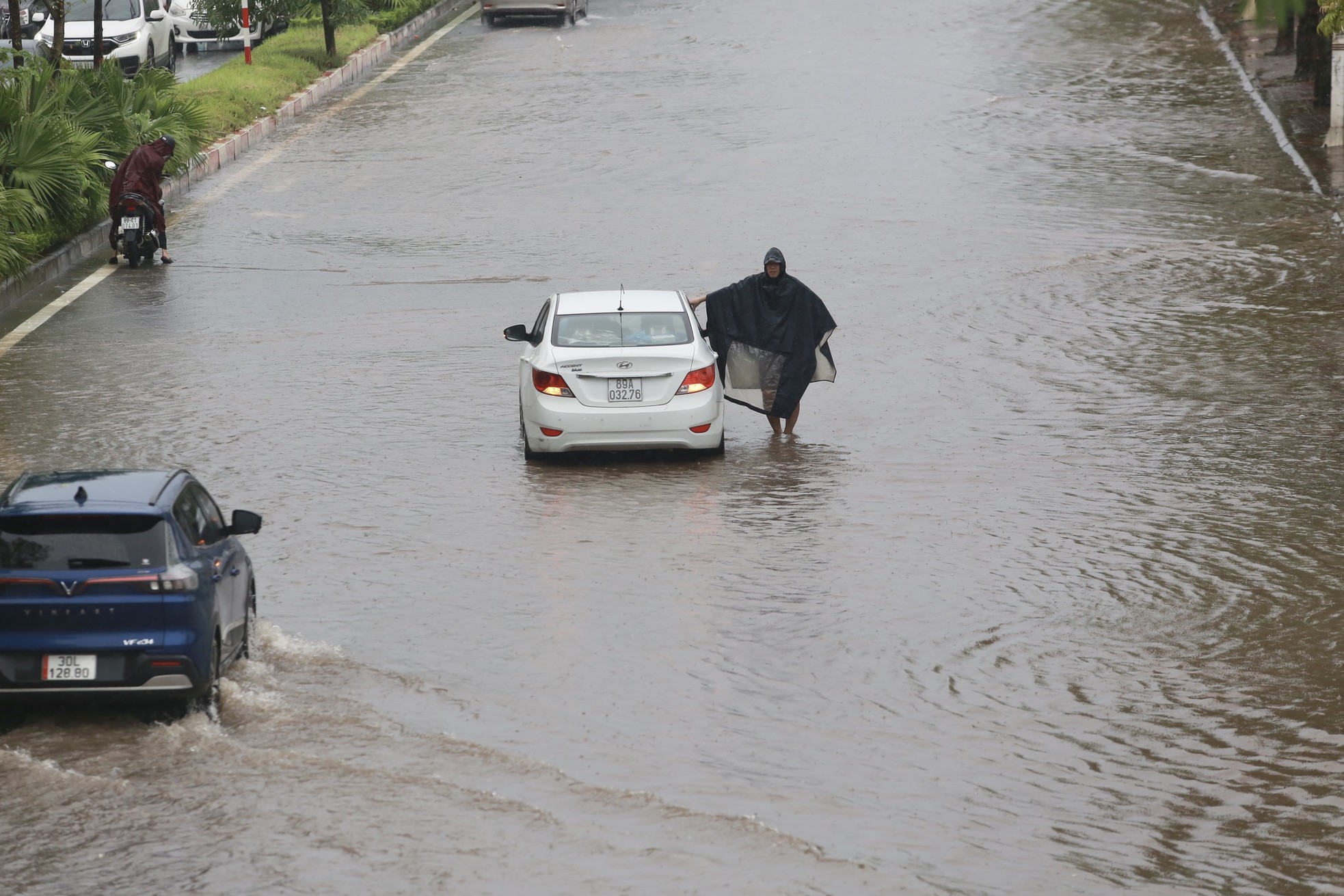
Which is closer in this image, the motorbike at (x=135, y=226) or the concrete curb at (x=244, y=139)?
the concrete curb at (x=244, y=139)

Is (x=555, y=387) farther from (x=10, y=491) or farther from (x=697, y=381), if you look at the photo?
(x=10, y=491)

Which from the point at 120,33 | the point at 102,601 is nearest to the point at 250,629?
the point at 102,601

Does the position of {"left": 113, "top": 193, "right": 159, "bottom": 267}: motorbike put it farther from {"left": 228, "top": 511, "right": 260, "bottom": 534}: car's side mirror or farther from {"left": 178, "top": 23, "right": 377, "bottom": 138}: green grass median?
{"left": 228, "top": 511, "right": 260, "bottom": 534}: car's side mirror

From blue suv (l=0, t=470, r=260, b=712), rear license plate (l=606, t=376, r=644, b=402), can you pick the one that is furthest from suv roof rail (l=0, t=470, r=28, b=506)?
rear license plate (l=606, t=376, r=644, b=402)

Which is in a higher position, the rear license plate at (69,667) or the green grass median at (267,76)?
the green grass median at (267,76)

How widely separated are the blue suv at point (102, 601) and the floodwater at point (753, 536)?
1.14ft

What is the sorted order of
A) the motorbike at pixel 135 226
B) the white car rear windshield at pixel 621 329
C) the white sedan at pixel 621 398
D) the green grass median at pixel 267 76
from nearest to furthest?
the white sedan at pixel 621 398
the white car rear windshield at pixel 621 329
the motorbike at pixel 135 226
the green grass median at pixel 267 76

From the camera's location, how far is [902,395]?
17328mm

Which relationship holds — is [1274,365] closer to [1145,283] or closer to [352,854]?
[1145,283]

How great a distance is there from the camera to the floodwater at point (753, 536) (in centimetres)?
839

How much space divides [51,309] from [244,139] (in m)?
9.50

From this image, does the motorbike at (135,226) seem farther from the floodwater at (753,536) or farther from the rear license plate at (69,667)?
the rear license plate at (69,667)

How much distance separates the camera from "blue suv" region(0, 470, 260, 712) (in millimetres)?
9047

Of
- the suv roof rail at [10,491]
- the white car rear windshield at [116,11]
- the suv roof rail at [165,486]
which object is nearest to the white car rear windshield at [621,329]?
the suv roof rail at [165,486]
